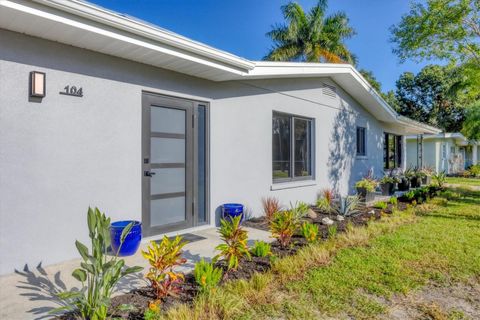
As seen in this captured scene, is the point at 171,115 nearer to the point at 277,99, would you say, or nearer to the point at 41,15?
the point at 41,15

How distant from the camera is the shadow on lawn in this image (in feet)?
9.86

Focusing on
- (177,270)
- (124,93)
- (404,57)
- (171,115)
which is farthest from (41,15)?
(404,57)

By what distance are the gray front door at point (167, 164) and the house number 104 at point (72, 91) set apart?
3.30ft

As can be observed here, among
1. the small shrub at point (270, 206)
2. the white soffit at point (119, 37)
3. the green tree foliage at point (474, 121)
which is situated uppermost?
the green tree foliage at point (474, 121)

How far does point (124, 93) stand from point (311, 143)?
5.74m

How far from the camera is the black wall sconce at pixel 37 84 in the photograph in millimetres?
3955

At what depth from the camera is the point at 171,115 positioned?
18.4ft

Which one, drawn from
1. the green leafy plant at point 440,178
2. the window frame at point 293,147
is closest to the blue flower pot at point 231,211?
the window frame at point 293,147

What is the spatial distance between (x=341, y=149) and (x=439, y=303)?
294 inches

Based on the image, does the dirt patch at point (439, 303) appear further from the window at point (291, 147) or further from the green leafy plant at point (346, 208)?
the window at point (291, 147)

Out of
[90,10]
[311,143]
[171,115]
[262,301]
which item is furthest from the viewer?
[311,143]

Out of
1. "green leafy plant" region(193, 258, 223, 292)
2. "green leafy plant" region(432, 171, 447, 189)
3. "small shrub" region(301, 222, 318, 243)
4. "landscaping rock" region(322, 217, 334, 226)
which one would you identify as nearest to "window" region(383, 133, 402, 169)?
"green leafy plant" region(432, 171, 447, 189)

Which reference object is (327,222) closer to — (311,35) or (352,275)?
(352,275)


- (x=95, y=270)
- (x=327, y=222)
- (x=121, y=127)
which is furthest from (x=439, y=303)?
(x=121, y=127)
